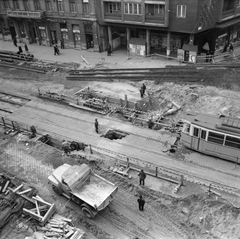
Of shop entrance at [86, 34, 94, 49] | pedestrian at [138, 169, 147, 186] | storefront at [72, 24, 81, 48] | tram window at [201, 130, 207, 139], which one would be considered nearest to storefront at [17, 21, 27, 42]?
storefront at [72, 24, 81, 48]

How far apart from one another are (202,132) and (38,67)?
93.7 feet

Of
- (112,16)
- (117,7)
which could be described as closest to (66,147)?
(112,16)

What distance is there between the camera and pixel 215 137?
19.4m

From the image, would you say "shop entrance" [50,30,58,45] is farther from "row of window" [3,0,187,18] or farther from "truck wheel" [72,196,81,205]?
"truck wheel" [72,196,81,205]

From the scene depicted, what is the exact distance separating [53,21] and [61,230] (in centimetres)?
4136

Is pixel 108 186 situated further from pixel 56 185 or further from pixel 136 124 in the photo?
pixel 136 124

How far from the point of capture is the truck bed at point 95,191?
15.7m

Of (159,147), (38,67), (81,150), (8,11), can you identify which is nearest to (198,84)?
(159,147)

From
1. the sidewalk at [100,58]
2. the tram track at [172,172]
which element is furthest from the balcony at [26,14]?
the tram track at [172,172]

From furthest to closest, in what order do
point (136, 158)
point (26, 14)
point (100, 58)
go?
point (26, 14) < point (100, 58) < point (136, 158)

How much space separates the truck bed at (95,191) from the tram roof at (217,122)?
818 cm

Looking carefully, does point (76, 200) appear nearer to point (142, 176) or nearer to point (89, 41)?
point (142, 176)

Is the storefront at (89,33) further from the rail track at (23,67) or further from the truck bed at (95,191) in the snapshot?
the truck bed at (95,191)

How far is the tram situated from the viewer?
1877 cm
